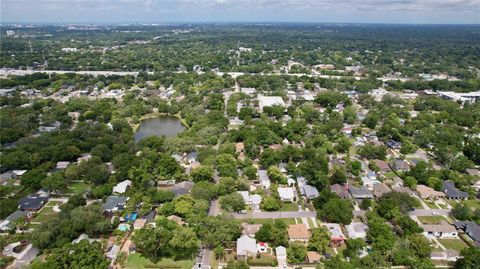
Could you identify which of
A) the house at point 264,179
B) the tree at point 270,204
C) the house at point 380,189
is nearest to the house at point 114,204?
the tree at point 270,204

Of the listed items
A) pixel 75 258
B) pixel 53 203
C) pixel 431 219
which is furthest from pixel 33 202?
pixel 431 219

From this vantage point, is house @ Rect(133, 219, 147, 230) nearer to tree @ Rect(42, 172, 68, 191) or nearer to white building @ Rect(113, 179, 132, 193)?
white building @ Rect(113, 179, 132, 193)

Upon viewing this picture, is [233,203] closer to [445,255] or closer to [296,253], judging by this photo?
[296,253]

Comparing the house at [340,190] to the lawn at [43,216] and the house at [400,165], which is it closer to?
the house at [400,165]

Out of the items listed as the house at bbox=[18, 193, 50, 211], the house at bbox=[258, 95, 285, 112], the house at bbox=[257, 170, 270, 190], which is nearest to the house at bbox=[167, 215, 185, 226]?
the house at bbox=[257, 170, 270, 190]

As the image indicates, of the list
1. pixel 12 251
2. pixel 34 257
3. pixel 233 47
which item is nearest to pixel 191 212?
pixel 34 257

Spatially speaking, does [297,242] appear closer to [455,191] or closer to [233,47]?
[455,191]
